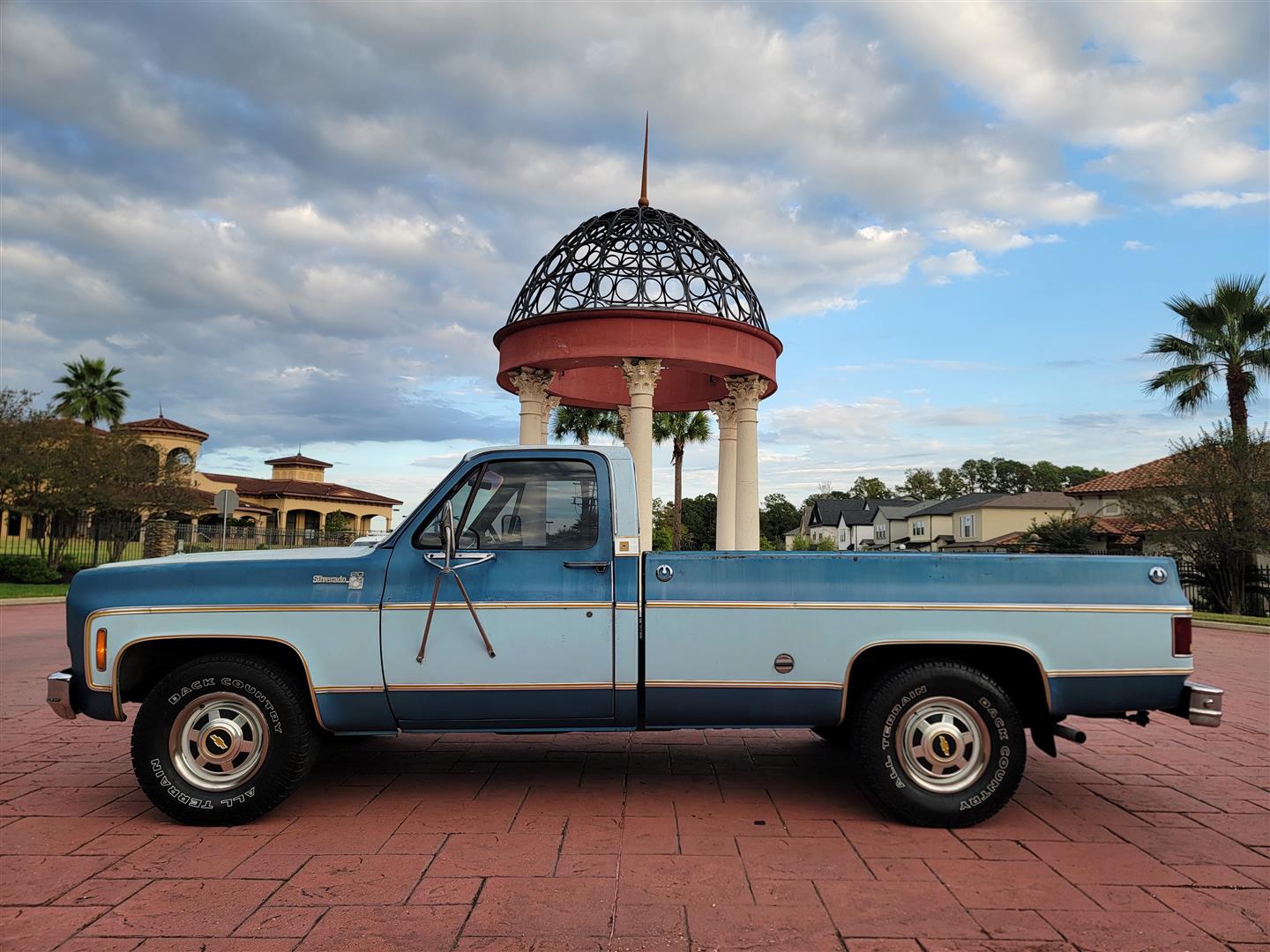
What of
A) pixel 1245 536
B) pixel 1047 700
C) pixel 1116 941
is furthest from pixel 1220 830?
pixel 1245 536

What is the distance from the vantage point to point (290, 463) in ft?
198

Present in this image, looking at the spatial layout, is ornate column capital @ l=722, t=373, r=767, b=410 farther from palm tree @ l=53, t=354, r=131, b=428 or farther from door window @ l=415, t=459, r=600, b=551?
palm tree @ l=53, t=354, r=131, b=428

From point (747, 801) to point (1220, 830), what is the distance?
7.97 feet

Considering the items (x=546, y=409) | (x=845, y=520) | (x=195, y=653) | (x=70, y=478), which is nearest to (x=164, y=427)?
(x=70, y=478)

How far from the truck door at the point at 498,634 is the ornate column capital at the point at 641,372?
10.9 m

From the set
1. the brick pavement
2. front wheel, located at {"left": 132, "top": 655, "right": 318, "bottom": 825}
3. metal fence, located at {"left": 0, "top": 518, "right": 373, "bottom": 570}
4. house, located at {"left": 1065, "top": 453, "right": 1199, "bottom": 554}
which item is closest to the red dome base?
metal fence, located at {"left": 0, "top": 518, "right": 373, "bottom": 570}

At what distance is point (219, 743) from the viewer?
419cm

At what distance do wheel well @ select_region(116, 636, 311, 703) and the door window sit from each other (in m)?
0.93

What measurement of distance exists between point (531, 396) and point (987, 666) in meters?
12.7

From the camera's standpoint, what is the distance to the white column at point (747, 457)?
16641mm

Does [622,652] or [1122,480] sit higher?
[1122,480]

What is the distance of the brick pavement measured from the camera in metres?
3.06

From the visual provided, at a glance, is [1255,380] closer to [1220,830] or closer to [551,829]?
[1220,830]

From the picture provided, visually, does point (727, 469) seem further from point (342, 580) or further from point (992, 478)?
point (992, 478)
